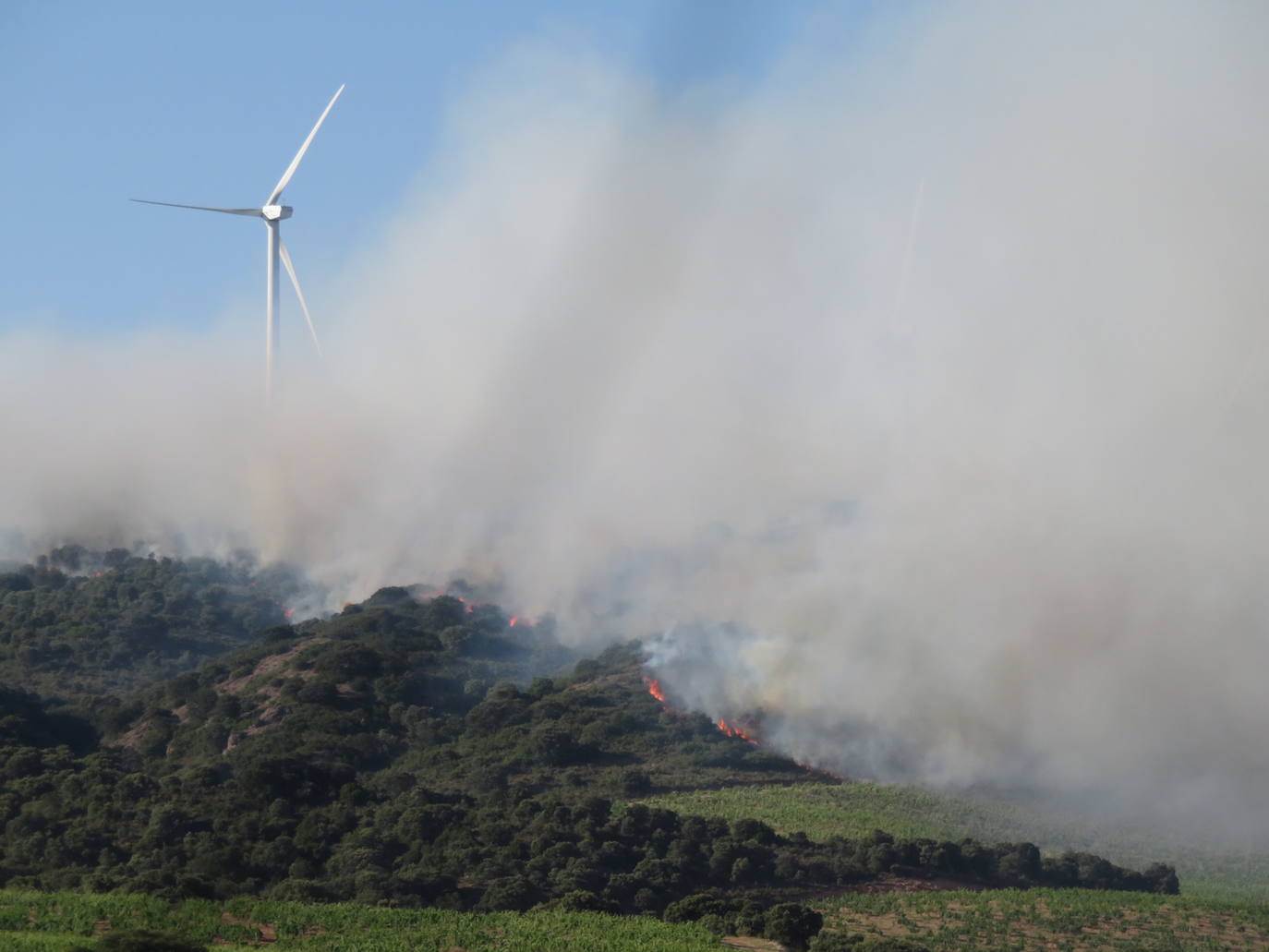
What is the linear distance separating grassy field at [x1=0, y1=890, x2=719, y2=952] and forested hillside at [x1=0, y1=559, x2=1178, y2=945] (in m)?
5.27

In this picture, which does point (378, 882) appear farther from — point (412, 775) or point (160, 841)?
point (412, 775)

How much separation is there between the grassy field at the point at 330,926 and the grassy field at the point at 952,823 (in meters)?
32.9

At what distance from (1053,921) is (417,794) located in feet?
148

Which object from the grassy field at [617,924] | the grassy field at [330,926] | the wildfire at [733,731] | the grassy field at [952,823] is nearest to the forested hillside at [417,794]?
the wildfire at [733,731]

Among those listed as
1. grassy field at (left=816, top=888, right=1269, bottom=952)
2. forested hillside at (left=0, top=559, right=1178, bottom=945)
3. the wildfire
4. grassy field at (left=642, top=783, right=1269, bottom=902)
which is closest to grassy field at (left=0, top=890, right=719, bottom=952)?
forested hillside at (left=0, top=559, right=1178, bottom=945)

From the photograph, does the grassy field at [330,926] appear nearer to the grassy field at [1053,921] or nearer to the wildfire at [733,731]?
the grassy field at [1053,921]

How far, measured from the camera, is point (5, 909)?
263 feet

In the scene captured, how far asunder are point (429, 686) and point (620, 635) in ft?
86.6

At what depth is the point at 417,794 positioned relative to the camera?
118 meters

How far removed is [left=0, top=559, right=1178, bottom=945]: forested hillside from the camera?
328ft

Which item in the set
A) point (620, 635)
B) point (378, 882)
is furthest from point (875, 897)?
point (620, 635)

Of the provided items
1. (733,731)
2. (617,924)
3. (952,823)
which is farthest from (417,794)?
(952,823)

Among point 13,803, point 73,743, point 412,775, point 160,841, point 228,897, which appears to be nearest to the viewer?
point 228,897

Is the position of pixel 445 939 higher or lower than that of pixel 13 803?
lower
